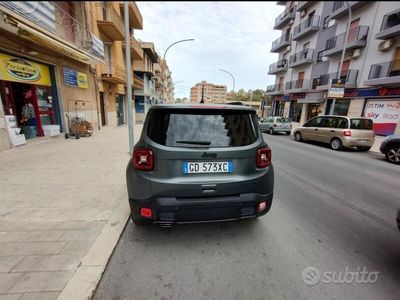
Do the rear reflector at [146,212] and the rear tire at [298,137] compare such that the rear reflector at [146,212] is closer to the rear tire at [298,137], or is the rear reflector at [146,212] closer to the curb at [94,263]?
the curb at [94,263]

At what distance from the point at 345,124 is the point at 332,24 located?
49.2ft

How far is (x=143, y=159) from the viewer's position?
221 cm

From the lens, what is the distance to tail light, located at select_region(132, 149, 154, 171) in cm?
219

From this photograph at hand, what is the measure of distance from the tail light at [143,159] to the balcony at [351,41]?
66.1ft

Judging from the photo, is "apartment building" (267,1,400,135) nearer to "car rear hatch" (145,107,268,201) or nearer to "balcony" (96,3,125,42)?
"car rear hatch" (145,107,268,201)

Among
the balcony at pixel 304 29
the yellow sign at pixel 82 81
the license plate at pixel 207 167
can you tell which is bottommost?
the license plate at pixel 207 167

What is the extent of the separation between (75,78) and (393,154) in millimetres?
14806

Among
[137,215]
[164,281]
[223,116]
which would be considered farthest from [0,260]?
[223,116]

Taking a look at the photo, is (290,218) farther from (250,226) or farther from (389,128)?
(389,128)

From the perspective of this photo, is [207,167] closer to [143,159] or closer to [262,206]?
[143,159]

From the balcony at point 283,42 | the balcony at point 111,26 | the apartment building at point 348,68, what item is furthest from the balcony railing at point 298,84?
the balcony at point 111,26

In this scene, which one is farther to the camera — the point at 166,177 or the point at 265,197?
the point at 265,197

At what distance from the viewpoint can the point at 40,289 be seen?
70.2 inches

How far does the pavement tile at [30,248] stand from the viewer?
2.21 meters
